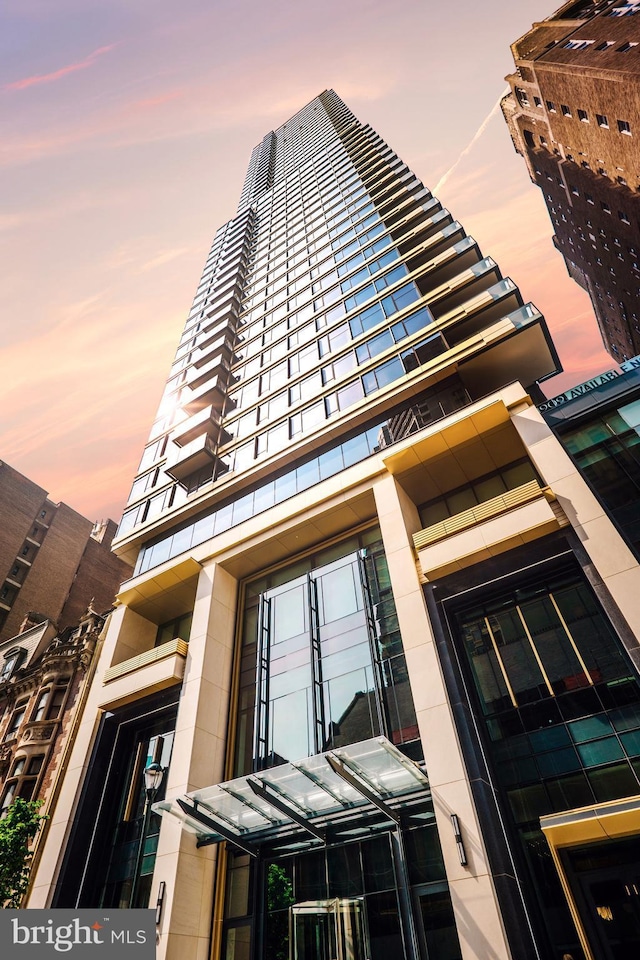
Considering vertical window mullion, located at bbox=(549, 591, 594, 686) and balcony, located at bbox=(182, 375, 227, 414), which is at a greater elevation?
balcony, located at bbox=(182, 375, 227, 414)

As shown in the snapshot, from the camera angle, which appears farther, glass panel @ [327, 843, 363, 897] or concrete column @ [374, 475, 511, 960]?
glass panel @ [327, 843, 363, 897]

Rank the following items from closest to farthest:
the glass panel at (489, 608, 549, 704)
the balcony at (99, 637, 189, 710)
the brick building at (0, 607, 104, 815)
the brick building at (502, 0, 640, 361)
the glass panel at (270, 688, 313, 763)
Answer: the glass panel at (489, 608, 549, 704) → the glass panel at (270, 688, 313, 763) → the balcony at (99, 637, 189, 710) → the brick building at (0, 607, 104, 815) → the brick building at (502, 0, 640, 361)

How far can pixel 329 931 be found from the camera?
13.9m

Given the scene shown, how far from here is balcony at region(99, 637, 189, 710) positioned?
21.1 m

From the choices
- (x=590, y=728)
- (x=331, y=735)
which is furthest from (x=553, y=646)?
(x=331, y=735)

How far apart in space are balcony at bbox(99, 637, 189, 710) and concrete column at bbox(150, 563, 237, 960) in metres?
0.54

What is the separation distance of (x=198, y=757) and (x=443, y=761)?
30.7ft

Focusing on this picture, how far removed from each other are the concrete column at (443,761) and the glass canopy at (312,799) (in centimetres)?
99

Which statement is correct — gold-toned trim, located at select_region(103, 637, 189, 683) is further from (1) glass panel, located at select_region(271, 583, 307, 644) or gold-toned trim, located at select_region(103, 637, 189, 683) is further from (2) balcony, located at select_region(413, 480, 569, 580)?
(2) balcony, located at select_region(413, 480, 569, 580)

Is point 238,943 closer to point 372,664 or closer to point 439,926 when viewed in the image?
point 439,926

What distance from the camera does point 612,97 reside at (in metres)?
41.1

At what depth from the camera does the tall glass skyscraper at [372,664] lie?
1312 cm

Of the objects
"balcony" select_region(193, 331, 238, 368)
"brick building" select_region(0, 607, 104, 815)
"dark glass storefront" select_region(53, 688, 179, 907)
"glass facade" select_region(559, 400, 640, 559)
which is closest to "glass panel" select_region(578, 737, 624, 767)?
"glass facade" select_region(559, 400, 640, 559)

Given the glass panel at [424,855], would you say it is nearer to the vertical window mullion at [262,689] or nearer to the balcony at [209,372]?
the vertical window mullion at [262,689]
